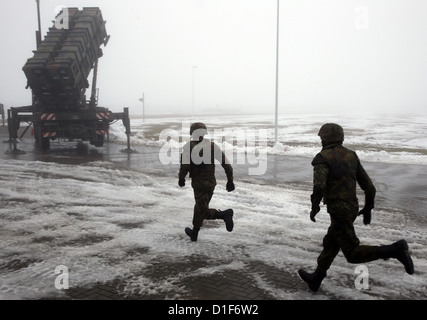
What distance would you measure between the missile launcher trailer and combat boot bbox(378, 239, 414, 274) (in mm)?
12025

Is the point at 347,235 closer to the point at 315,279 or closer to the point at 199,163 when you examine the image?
the point at 315,279

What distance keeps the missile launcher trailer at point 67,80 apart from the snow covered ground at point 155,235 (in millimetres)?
4421

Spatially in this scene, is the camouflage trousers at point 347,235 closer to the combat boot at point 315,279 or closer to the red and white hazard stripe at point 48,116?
the combat boot at point 315,279

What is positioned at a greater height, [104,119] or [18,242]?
[104,119]

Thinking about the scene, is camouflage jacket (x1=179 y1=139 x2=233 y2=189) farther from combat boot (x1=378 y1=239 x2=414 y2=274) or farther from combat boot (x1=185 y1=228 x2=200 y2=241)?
combat boot (x1=378 y1=239 x2=414 y2=274)

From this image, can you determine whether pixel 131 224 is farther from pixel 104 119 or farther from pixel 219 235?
pixel 104 119

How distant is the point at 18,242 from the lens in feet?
18.5

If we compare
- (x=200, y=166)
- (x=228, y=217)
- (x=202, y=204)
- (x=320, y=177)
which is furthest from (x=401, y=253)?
(x=200, y=166)

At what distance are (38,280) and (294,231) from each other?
3784 millimetres

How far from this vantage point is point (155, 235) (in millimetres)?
6070

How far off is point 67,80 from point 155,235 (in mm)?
9475

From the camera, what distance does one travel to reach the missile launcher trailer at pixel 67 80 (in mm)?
13461

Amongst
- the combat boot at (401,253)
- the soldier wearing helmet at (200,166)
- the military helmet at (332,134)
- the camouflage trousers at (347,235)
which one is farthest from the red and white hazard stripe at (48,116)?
the combat boot at (401,253)
